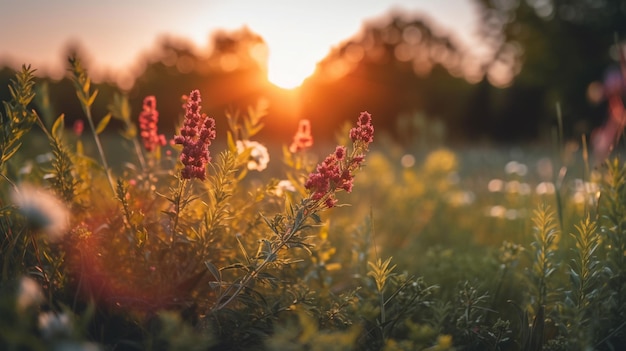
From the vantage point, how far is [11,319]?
41.4 inches

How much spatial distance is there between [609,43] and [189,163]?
22.7 metres

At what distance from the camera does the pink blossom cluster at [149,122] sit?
77.2 inches

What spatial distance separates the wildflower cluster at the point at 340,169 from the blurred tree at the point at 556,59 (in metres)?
19.9

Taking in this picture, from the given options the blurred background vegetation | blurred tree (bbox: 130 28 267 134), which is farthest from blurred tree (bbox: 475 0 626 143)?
blurred tree (bbox: 130 28 267 134)

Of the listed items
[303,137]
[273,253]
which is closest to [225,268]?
[273,253]

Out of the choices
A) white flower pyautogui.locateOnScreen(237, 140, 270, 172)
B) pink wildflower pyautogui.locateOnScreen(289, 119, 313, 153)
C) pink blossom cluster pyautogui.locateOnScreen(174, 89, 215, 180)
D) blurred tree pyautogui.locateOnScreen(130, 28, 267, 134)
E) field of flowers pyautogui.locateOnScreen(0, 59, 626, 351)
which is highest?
blurred tree pyautogui.locateOnScreen(130, 28, 267, 134)

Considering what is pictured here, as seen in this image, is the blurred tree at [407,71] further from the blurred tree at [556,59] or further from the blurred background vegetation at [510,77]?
the blurred tree at [556,59]

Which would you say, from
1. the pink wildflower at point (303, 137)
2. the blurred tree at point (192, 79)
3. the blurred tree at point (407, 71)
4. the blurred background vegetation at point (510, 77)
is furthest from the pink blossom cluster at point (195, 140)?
the blurred tree at point (407, 71)

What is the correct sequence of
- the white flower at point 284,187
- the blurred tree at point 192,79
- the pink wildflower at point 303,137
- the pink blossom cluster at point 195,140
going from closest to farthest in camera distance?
the pink blossom cluster at point 195,140
the pink wildflower at point 303,137
the white flower at point 284,187
the blurred tree at point 192,79

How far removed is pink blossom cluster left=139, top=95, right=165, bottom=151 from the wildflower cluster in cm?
79

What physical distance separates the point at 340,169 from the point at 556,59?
22.2m

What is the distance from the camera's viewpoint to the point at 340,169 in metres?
1.51

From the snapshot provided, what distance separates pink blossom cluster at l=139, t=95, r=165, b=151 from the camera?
196cm

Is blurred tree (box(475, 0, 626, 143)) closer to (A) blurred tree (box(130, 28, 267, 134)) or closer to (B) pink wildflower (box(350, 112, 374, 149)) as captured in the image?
(A) blurred tree (box(130, 28, 267, 134))
